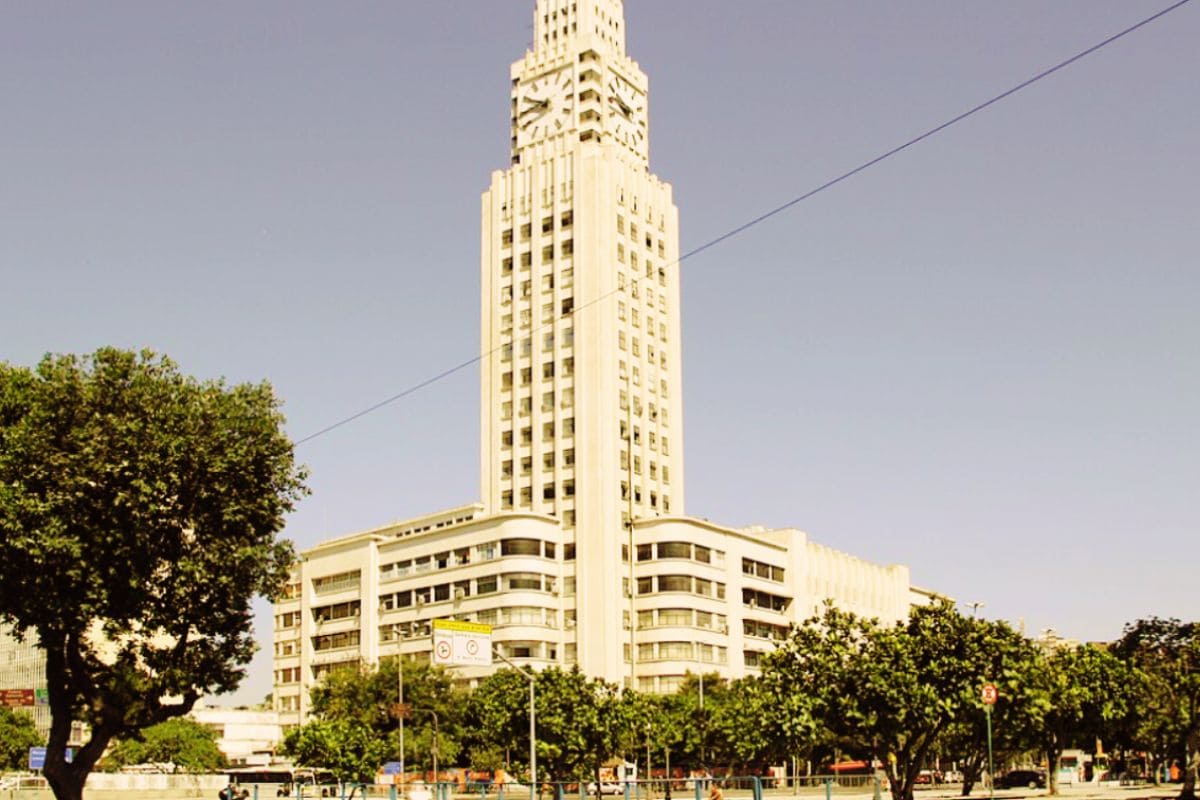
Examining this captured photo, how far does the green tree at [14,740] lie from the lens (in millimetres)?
120188

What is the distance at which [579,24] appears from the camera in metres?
143

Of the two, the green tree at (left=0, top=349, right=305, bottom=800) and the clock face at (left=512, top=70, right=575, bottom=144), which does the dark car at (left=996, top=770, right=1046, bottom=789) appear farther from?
the clock face at (left=512, top=70, right=575, bottom=144)

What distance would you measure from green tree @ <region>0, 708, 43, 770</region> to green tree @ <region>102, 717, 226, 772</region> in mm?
10524

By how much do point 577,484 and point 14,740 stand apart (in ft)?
184

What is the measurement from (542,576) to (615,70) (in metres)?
54.8

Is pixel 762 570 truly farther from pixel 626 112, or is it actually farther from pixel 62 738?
pixel 62 738

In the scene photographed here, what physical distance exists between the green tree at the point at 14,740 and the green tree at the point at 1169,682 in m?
93.9

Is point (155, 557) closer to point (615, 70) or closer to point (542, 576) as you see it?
A: point (542, 576)

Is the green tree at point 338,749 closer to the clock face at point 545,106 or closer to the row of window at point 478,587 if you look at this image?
the row of window at point 478,587

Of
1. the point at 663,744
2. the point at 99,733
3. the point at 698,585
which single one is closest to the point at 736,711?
the point at 663,744

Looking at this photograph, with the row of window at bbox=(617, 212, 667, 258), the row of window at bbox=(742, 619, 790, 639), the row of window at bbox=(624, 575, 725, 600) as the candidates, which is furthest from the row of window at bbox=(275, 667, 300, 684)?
the row of window at bbox=(617, 212, 667, 258)

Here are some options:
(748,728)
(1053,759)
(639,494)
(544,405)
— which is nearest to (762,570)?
(639,494)

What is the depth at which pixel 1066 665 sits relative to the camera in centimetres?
8094

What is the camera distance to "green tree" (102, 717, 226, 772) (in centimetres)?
11606
